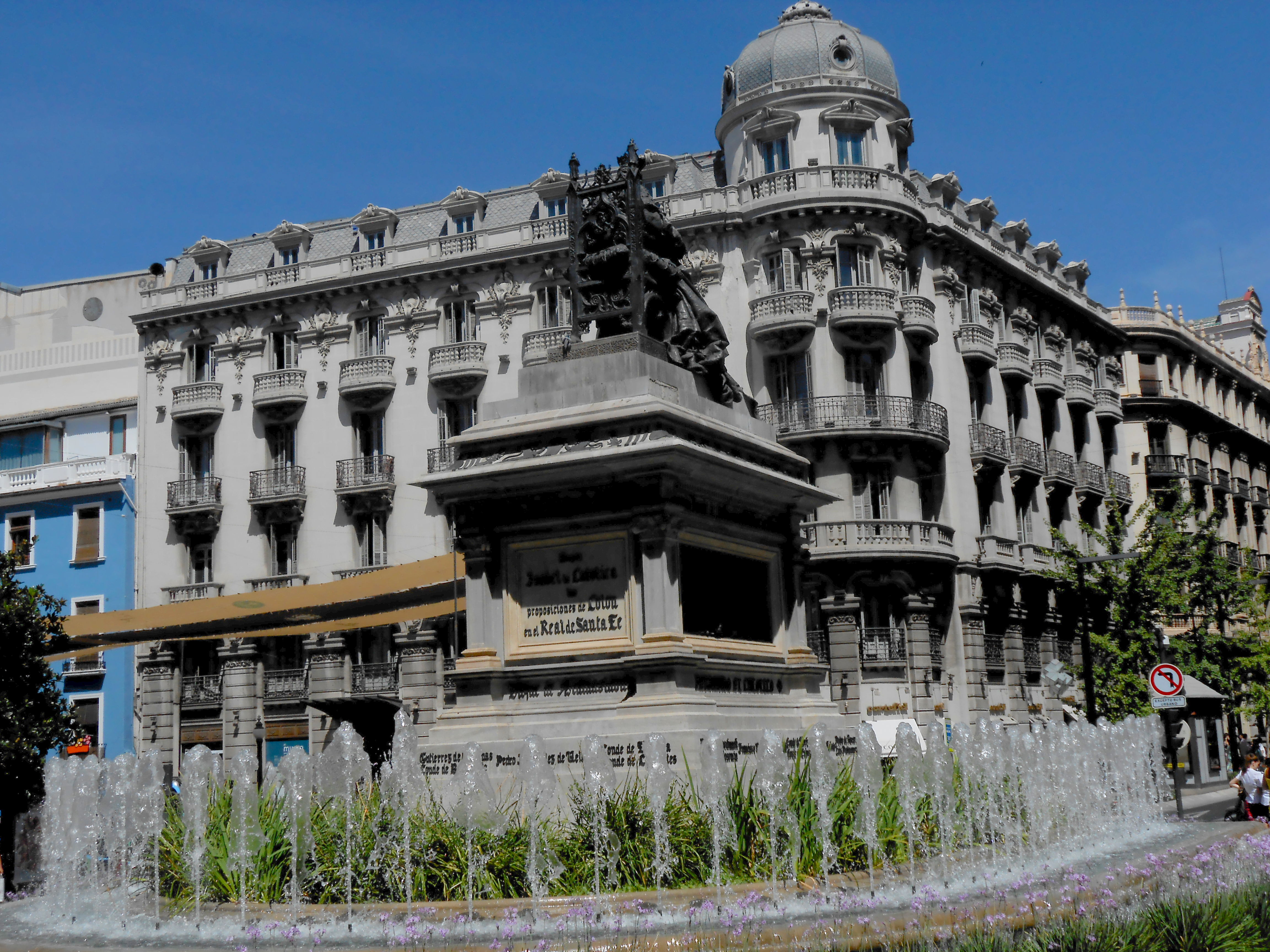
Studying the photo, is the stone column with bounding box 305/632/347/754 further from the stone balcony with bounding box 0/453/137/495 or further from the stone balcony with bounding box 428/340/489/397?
the stone balcony with bounding box 0/453/137/495

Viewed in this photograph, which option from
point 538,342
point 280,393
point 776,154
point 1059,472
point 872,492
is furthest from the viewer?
point 1059,472

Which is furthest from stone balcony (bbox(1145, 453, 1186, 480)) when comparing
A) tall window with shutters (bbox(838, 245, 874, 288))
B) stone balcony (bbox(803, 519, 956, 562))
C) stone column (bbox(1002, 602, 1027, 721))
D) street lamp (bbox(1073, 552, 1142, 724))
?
street lamp (bbox(1073, 552, 1142, 724))

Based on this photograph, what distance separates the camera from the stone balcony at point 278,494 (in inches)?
1907

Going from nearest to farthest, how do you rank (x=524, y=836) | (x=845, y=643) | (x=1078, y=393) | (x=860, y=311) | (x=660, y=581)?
(x=524, y=836) → (x=660, y=581) → (x=845, y=643) → (x=860, y=311) → (x=1078, y=393)

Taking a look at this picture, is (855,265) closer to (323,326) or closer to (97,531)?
(323,326)

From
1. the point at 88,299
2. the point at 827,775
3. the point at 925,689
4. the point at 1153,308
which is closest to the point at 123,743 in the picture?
the point at 88,299

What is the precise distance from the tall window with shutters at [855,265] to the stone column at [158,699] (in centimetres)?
2495

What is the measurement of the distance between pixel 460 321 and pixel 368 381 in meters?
3.60

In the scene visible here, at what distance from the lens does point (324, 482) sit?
48.7m

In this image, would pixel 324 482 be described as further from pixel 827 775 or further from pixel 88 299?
pixel 827 775

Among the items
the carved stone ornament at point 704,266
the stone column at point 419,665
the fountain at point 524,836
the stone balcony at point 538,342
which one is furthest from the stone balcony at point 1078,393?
the fountain at point 524,836

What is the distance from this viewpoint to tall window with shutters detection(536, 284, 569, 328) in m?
46.8

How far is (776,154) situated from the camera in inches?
1802

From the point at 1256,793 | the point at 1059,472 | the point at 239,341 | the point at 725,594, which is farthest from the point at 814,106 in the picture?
the point at 725,594
